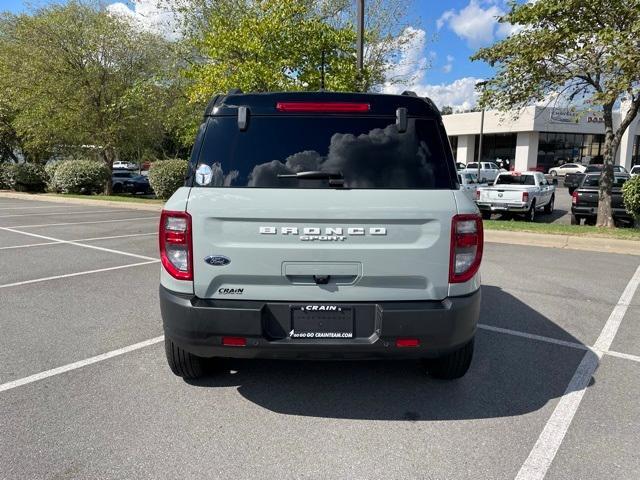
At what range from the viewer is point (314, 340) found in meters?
2.91

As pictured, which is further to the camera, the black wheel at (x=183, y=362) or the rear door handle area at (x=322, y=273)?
the black wheel at (x=183, y=362)

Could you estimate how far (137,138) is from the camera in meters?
A: 23.9

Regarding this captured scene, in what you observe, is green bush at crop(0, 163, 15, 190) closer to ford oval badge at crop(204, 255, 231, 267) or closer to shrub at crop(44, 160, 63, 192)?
shrub at crop(44, 160, 63, 192)

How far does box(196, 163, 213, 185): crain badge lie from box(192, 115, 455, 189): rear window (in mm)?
31

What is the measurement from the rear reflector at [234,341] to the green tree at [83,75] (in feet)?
64.6

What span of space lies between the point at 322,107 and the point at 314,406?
196 centimetres

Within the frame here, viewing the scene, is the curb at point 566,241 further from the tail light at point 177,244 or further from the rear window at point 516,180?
the tail light at point 177,244

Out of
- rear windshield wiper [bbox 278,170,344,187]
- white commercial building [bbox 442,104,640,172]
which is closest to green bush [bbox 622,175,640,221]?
rear windshield wiper [bbox 278,170,344,187]

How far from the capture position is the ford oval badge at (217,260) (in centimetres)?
290

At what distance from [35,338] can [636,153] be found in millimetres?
56247

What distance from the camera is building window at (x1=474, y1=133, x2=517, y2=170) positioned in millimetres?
50344

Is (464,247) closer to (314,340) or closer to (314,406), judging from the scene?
(314,340)

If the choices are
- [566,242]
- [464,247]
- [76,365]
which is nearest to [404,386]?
[464,247]

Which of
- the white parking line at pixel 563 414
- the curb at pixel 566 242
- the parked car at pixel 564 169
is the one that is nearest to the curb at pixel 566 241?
the curb at pixel 566 242
